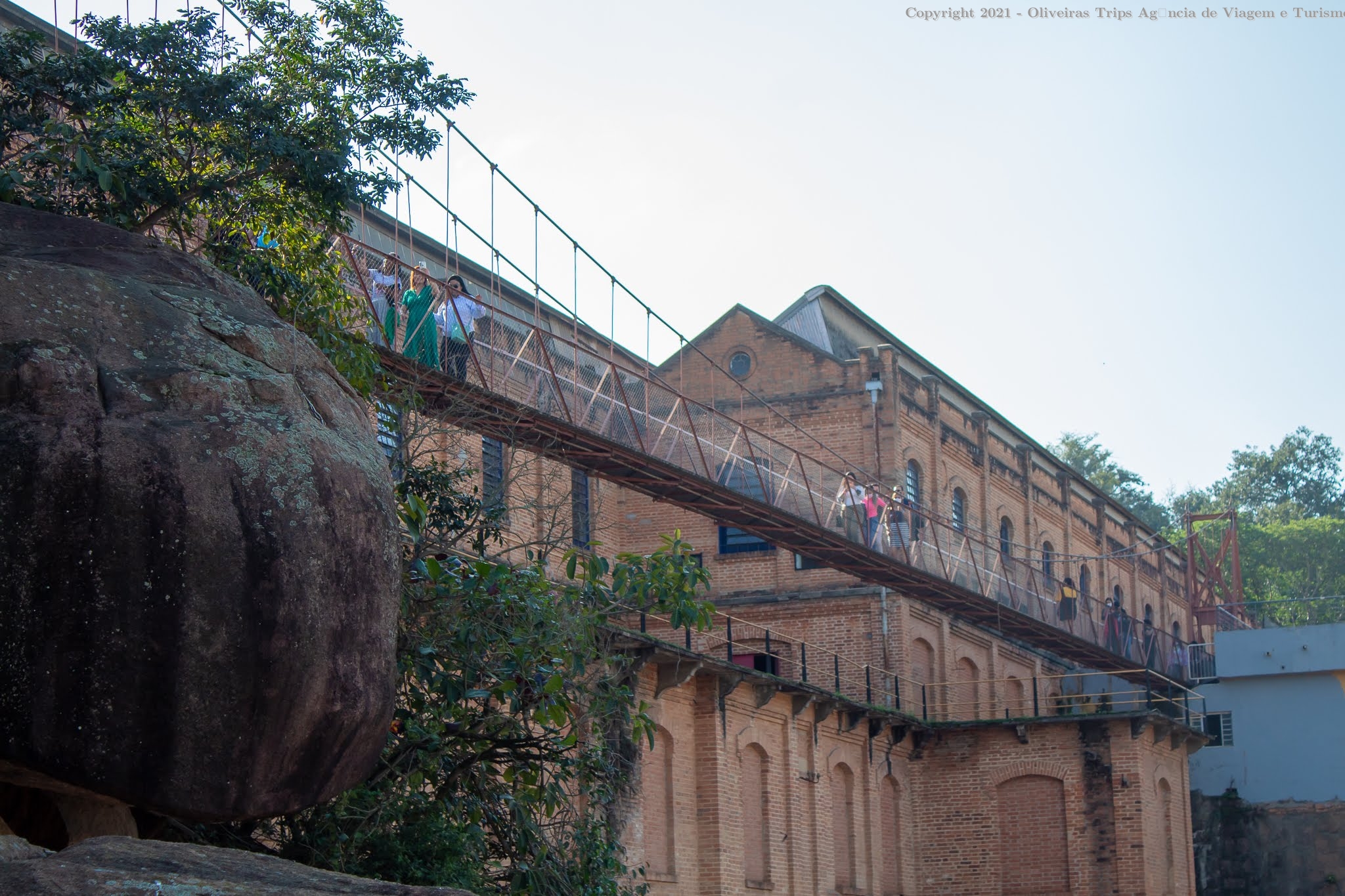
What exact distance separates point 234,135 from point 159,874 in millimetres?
7548

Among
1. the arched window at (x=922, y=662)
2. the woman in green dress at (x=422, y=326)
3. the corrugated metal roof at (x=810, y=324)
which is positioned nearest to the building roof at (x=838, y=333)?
the corrugated metal roof at (x=810, y=324)

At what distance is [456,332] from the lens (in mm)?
17719

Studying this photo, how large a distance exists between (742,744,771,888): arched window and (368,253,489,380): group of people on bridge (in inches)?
415

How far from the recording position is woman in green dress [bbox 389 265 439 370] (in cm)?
1639

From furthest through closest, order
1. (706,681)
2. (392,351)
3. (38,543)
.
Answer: (706,681) → (392,351) → (38,543)

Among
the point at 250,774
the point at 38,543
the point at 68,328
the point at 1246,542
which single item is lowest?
the point at 250,774

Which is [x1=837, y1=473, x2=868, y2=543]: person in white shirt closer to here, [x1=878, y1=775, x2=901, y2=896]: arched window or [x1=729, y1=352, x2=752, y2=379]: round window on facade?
[x1=878, y1=775, x2=901, y2=896]: arched window

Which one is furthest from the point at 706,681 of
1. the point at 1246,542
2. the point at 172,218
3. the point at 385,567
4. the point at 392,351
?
the point at 1246,542

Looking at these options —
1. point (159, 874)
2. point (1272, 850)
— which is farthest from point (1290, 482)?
point (159, 874)

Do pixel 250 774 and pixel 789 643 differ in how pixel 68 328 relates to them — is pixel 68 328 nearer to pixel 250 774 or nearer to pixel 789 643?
pixel 250 774

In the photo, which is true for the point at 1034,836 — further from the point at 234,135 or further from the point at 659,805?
the point at 234,135

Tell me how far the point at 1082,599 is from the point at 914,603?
26.7ft

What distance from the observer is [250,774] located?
714 cm

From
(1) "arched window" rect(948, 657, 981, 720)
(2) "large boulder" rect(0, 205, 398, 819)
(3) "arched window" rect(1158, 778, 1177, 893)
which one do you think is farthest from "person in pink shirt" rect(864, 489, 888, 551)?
(2) "large boulder" rect(0, 205, 398, 819)
